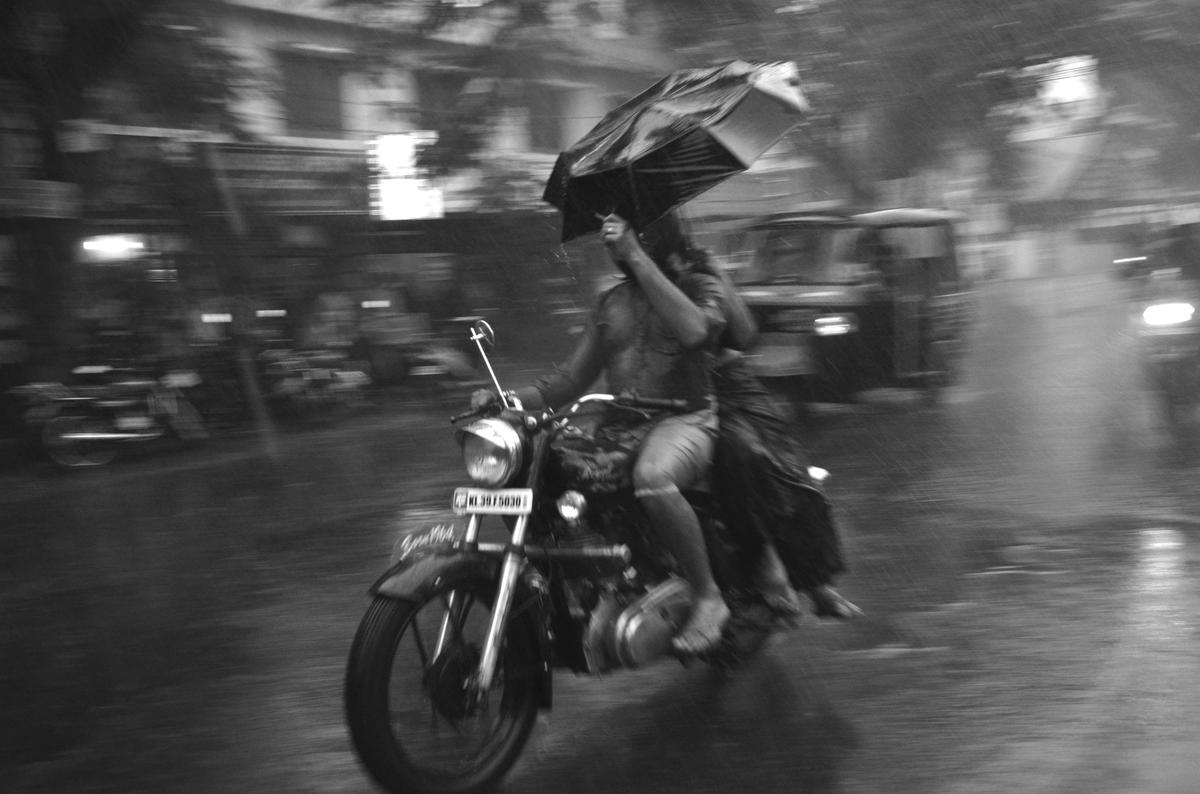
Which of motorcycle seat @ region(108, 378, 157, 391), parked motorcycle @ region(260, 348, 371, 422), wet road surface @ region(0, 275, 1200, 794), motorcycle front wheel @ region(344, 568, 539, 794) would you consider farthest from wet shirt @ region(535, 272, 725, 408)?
parked motorcycle @ region(260, 348, 371, 422)

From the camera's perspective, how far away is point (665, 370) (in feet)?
15.8

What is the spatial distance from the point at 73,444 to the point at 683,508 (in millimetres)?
9255

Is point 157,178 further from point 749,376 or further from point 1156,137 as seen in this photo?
point 1156,137

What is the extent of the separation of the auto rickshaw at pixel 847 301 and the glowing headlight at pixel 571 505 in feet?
23.6

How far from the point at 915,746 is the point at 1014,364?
1313 centimetres

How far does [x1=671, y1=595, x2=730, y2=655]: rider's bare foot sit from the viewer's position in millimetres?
4562

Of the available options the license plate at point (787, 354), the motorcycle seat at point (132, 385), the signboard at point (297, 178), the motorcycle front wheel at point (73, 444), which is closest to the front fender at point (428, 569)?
the license plate at point (787, 354)

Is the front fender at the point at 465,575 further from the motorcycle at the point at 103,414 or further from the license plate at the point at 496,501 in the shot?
the motorcycle at the point at 103,414

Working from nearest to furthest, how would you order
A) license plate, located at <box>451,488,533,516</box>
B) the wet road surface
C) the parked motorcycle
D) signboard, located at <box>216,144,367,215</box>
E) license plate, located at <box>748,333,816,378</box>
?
license plate, located at <box>451,488,533,516</box> < the wet road surface < license plate, located at <box>748,333,816,378</box> < the parked motorcycle < signboard, located at <box>216,144,367,215</box>

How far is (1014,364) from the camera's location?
1695 cm

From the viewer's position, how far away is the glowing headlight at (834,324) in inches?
466

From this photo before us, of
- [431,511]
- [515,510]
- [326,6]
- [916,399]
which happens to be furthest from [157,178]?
[515,510]

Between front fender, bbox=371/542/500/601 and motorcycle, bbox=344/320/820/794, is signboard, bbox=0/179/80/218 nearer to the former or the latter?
motorcycle, bbox=344/320/820/794

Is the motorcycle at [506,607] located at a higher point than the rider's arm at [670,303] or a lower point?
lower
